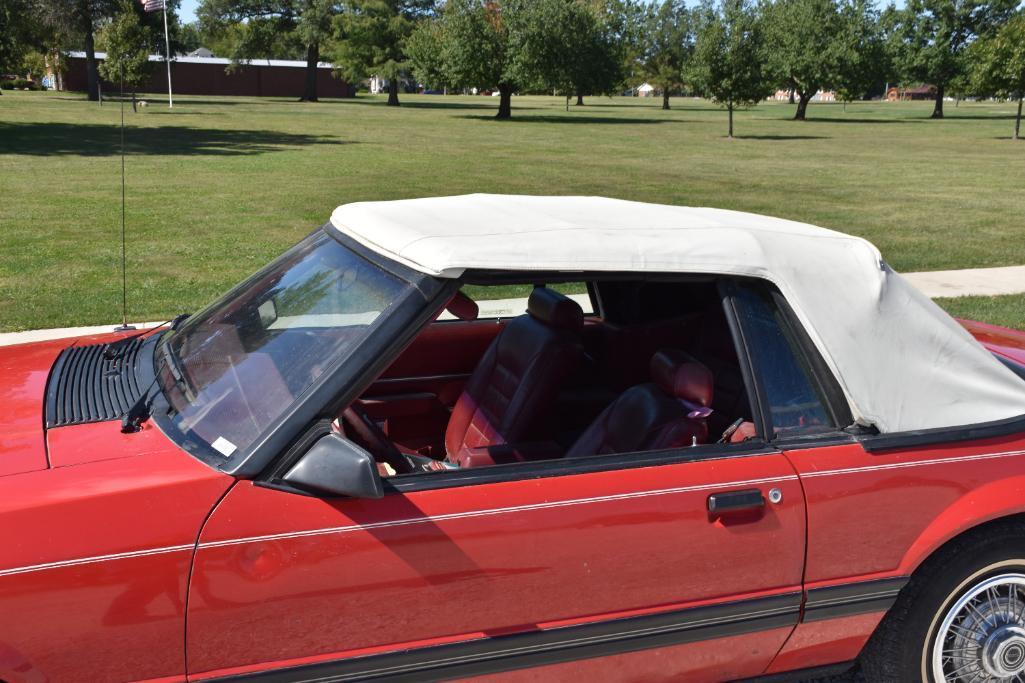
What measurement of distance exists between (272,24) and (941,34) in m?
49.3

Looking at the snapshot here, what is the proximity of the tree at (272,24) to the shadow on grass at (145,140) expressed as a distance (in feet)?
135

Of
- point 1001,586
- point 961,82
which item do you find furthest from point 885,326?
point 961,82

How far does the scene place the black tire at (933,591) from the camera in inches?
117

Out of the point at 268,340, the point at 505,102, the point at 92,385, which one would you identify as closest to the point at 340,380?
the point at 268,340

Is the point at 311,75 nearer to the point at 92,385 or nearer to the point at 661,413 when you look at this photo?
the point at 92,385

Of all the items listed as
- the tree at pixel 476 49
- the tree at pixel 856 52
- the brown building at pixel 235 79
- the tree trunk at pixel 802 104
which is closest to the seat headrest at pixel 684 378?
the tree at pixel 476 49

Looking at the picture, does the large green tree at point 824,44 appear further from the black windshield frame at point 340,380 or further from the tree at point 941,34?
the black windshield frame at point 340,380

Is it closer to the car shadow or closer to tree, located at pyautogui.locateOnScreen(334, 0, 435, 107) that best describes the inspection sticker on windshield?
the car shadow

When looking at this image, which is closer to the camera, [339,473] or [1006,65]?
[339,473]

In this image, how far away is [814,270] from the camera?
2951mm

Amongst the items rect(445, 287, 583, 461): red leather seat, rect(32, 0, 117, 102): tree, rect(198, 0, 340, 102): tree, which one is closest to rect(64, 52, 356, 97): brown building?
rect(198, 0, 340, 102): tree

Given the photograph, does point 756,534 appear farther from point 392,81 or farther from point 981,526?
point 392,81

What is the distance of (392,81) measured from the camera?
2704 inches

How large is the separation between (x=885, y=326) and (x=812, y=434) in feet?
1.35
